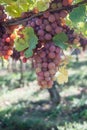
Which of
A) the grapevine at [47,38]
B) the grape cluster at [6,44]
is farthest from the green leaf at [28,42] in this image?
the grape cluster at [6,44]

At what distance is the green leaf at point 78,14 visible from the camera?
1.55m

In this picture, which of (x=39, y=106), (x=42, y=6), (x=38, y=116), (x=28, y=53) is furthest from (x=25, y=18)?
(x=39, y=106)

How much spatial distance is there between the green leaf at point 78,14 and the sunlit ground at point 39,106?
19.3 ft

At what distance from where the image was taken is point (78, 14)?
1.56m

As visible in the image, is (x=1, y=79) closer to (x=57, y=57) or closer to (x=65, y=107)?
(x=65, y=107)

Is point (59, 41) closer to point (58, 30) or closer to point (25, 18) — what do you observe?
point (58, 30)

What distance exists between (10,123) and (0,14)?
734 cm

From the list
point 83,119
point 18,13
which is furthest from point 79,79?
point 18,13

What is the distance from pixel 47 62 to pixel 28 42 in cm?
11

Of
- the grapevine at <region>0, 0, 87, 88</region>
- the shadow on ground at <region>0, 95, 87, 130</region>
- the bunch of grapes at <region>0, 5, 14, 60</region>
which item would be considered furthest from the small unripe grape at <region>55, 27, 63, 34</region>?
the shadow on ground at <region>0, 95, 87, 130</region>

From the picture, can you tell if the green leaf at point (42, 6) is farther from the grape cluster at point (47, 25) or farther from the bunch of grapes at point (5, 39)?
the bunch of grapes at point (5, 39)

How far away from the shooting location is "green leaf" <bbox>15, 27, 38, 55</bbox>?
1566mm

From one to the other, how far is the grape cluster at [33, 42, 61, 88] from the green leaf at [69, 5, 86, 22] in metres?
0.14

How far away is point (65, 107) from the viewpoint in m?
9.95
